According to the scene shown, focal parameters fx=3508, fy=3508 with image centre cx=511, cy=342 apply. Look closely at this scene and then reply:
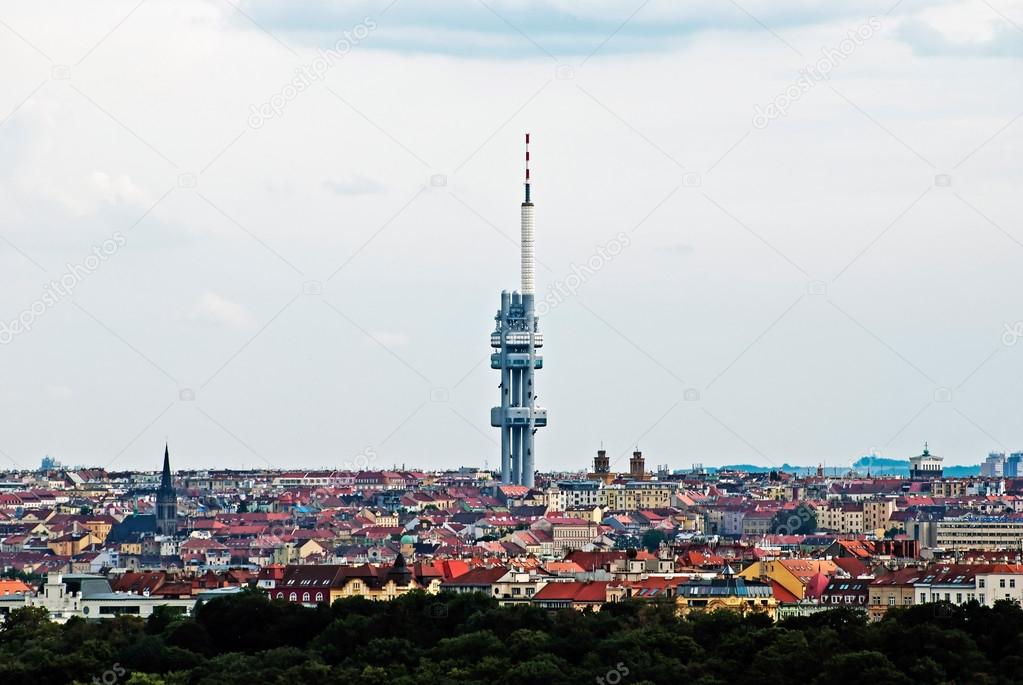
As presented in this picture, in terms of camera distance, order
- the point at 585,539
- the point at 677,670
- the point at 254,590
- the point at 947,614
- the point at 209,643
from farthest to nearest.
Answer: the point at 585,539
the point at 254,590
the point at 209,643
the point at 947,614
the point at 677,670

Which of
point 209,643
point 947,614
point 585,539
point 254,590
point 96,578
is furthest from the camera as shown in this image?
point 585,539

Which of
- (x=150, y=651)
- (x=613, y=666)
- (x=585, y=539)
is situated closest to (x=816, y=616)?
(x=613, y=666)

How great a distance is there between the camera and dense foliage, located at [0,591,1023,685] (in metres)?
62.8

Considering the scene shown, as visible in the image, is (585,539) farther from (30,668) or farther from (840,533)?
(30,668)

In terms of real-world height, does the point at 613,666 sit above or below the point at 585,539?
below

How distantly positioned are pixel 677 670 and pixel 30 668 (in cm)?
1231

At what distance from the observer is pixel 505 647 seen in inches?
2682

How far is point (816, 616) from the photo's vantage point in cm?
7288
